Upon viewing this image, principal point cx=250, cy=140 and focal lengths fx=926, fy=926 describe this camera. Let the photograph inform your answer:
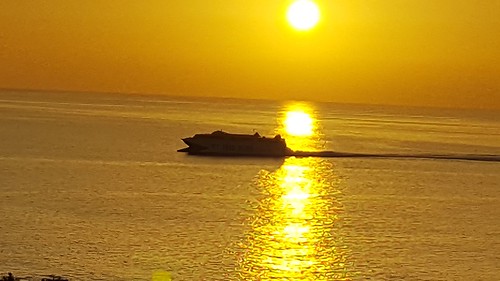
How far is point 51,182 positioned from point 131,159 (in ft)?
114

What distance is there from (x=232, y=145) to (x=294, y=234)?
73956 mm

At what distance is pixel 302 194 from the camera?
88.3 metres

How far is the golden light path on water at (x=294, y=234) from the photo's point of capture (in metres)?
47.6

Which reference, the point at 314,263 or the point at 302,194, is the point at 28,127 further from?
the point at 314,263

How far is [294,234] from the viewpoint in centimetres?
5994

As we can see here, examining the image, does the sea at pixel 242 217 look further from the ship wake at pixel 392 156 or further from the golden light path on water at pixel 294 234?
the ship wake at pixel 392 156

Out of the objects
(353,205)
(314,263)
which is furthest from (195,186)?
(314,263)

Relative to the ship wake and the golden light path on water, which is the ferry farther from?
the golden light path on water

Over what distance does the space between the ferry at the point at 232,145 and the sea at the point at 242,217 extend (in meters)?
2.32

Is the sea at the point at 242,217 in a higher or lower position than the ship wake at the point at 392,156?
lower

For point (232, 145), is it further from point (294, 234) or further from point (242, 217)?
point (294, 234)

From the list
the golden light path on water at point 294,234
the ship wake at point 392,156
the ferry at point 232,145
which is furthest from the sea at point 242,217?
the ship wake at point 392,156

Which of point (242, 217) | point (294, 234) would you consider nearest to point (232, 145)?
point (242, 217)

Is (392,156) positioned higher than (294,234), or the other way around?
(392,156)
